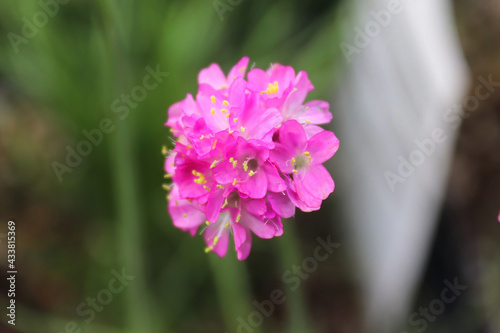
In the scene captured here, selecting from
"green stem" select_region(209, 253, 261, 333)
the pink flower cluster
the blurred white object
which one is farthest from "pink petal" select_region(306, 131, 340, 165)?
the blurred white object

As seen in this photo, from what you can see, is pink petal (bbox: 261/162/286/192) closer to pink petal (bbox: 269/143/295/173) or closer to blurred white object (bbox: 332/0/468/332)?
pink petal (bbox: 269/143/295/173)

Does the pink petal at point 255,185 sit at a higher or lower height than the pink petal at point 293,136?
lower

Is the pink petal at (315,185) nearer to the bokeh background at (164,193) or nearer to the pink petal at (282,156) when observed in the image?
the pink petal at (282,156)

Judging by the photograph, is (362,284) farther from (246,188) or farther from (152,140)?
(246,188)

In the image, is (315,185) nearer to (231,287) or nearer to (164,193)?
(231,287)

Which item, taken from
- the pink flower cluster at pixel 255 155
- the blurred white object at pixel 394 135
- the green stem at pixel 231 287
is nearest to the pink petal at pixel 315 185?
the pink flower cluster at pixel 255 155

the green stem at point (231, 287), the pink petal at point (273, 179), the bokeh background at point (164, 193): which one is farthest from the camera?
the bokeh background at point (164, 193)

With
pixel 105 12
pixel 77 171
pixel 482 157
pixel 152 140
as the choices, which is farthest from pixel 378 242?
pixel 105 12
